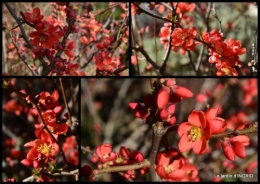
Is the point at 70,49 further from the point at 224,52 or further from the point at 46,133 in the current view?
the point at 224,52

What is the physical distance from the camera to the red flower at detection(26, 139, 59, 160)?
1.43m

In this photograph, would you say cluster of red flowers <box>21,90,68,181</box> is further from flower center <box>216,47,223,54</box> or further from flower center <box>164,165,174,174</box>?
flower center <box>216,47,223,54</box>

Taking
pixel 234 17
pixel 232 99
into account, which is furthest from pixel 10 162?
pixel 234 17

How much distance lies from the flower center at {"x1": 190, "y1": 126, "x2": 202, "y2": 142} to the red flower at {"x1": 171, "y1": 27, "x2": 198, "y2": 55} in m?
0.54

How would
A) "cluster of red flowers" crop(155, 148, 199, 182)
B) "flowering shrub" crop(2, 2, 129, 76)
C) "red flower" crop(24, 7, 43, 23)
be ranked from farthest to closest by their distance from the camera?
"flowering shrub" crop(2, 2, 129, 76), "red flower" crop(24, 7, 43, 23), "cluster of red flowers" crop(155, 148, 199, 182)

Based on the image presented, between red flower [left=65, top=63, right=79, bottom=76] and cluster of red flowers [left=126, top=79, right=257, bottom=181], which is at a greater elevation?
red flower [left=65, top=63, right=79, bottom=76]

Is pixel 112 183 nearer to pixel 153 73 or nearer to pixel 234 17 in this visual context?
pixel 153 73

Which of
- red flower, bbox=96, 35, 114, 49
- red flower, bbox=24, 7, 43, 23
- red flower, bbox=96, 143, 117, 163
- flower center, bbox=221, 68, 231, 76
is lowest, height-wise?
red flower, bbox=96, 143, 117, 163

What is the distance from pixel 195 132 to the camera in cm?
118

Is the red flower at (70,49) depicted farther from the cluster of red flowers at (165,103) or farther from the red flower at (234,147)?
the red flower at (234,147)

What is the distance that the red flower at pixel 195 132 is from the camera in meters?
1.13

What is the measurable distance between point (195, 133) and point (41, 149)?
1.97 ft

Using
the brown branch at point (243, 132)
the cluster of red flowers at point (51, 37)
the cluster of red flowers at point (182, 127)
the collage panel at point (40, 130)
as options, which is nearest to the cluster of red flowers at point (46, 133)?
the collage panel at point (40, 130)

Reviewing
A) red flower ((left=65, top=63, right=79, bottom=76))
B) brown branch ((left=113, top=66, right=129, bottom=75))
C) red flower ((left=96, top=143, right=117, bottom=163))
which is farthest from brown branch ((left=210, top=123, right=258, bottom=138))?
red flower ((left=65, top=63, right=79, bottom=76))
